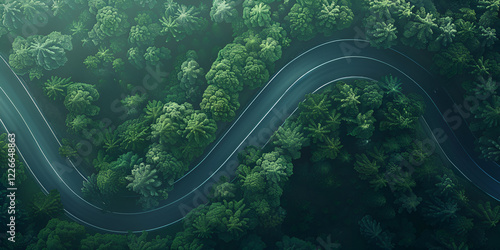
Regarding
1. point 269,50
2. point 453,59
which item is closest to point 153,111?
point 269,50

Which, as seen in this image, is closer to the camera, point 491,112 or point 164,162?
point 164,162

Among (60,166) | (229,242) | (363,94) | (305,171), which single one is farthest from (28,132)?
(363,94)

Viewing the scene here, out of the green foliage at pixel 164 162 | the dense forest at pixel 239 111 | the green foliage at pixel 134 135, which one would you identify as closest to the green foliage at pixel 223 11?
the dense forest at pixel 239 111

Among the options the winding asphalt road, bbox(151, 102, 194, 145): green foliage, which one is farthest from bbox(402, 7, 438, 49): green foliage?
bbox(151, 102, 194, 145): green foliage

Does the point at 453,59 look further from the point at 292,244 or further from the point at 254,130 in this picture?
the point at 292,244

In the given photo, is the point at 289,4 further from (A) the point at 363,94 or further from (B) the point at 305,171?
(B) the point at 305,171

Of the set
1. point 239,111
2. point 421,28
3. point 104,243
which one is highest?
point 421,28
